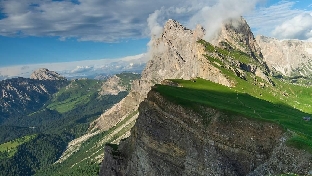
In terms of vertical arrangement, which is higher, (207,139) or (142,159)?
(207,139)

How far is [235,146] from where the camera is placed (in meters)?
81.0

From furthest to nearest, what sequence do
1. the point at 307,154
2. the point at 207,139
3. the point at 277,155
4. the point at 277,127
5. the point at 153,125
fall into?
1. the point at 153,125
2. the point at 207,139
3. the point at 277,127
4. the point at 277,155
5. the point at 307,154

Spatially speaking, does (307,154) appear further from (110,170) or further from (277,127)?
(110,170)

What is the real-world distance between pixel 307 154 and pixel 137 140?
56287mm

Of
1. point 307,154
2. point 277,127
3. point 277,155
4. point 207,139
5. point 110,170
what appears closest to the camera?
point 307,154

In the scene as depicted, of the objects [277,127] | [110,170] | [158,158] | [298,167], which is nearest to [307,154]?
[298,167]

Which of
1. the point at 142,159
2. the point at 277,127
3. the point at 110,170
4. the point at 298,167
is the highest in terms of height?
the point at 277,127

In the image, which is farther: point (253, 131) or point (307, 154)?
point (253, 131)

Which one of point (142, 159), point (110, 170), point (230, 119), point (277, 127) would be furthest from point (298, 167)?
point (110, 170)

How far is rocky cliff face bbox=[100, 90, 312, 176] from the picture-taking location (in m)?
72.9

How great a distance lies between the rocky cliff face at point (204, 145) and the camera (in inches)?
2871

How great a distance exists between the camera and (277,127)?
257ft

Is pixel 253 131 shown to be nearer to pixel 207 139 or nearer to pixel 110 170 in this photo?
pixel 207 139

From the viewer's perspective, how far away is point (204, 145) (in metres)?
85.9
